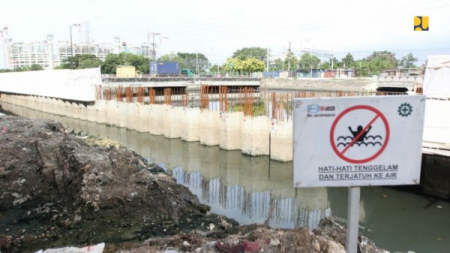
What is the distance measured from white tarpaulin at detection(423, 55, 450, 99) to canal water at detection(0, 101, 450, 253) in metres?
3.92

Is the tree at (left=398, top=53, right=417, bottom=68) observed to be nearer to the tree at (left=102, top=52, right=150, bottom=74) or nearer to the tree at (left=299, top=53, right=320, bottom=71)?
the tree at (left=299, top=53, right=320, bottom=71)

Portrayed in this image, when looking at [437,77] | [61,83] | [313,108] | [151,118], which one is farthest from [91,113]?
[313,108]

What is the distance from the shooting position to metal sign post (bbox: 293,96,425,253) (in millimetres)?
2824

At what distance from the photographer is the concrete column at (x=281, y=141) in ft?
53.9

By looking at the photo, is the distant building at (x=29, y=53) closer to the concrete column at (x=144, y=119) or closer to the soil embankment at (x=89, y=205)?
the concrete column at (x=144, y=119)

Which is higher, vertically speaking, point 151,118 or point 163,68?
point 163,68

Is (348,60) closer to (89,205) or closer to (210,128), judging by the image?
(210,128)

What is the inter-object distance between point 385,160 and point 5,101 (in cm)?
6973

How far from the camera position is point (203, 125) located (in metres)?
20.9

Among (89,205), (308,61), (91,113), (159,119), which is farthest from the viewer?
(308,61)

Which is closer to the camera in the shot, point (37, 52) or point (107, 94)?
point (107, 94)

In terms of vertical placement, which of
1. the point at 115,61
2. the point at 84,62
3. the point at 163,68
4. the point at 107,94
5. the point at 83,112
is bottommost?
the point at 83,112

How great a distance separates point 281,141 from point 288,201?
4.17m

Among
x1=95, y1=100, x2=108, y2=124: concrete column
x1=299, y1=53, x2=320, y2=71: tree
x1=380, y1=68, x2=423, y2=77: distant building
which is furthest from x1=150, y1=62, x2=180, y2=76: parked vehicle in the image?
x1=299, y1=53, x2=320, y2=71: tree
